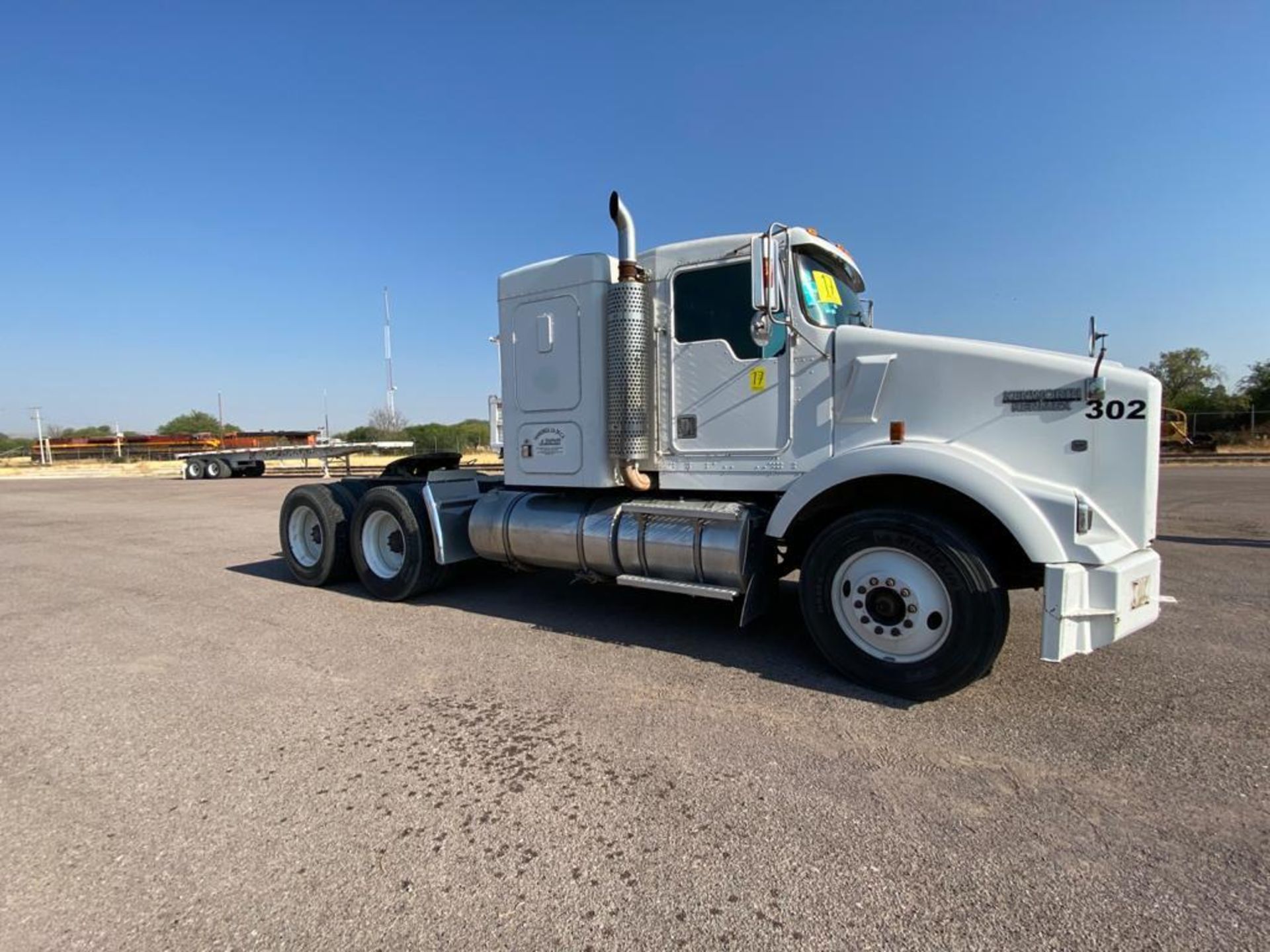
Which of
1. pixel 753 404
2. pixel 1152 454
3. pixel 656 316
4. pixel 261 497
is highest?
pixel 656 316

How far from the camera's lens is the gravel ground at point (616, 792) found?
214 cm

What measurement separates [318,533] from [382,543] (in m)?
1.03

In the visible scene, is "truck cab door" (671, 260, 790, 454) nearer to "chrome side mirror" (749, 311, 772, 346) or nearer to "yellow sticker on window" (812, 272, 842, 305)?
"chrome side mirror" (749, 311, 772, 346)

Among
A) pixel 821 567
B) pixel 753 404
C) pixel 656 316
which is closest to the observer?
pixel 821 567

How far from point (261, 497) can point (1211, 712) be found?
815 inches

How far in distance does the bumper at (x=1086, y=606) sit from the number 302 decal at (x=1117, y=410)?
0.78 m

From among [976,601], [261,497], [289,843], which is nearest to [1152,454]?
[976,601]

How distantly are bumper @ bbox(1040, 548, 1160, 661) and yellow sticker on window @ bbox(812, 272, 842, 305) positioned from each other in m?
2.29

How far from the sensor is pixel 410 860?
2.44m

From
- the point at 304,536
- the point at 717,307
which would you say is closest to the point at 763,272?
the point at 717,307

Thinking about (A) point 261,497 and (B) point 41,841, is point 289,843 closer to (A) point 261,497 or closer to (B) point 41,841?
(B) point 41,841

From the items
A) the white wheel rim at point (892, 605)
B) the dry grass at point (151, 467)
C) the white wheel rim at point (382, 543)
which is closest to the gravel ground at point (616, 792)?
the white wheel rim at point (892, 605)

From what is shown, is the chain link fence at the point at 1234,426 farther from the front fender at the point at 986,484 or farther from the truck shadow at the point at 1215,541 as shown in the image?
the front fender at the point at 986,484

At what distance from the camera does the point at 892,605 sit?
12.8 feet
